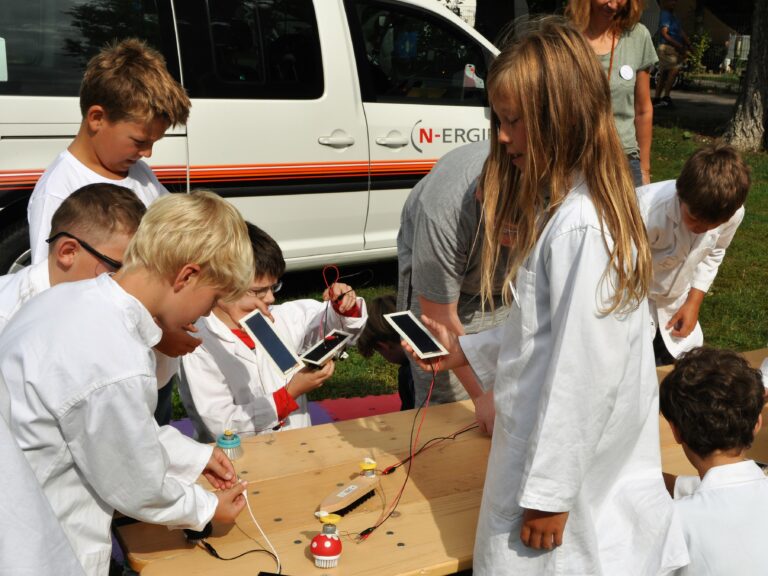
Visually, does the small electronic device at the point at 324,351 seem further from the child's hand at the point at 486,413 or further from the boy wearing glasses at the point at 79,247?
the boy wearing glasses at the point at 79,247

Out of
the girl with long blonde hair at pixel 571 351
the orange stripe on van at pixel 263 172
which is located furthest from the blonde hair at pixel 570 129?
the orange stripe on van at pixel 263 172

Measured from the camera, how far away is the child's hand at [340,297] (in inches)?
136

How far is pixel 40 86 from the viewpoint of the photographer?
15.6 feet

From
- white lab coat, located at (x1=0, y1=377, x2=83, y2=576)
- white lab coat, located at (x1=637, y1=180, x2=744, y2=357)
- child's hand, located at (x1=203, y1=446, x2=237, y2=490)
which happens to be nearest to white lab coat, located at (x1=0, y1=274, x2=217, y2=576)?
child's hand, located at (x1=203, y1=446, x2=237, y2=490)

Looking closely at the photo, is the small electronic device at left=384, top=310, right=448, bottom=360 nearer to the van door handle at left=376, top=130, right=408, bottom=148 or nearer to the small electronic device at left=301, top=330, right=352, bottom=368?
the small electronic device at left=301, top=330, right=352, bottom=368

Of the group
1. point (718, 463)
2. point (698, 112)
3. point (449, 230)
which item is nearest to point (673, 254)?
point (449, 230)

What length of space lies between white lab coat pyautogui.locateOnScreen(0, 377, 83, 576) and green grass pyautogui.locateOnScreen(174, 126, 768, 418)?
134 inches

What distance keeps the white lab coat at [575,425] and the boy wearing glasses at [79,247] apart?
3.73 feet

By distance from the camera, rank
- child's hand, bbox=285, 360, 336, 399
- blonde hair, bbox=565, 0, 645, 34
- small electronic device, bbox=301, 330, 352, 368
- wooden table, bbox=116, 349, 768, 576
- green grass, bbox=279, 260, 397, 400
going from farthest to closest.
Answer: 1. green grass, bbox=279, 260, 397, 400
2. blonde hair, bbox=565, 0, 645, 34
3. child's hand, bbox=285, 360, 336, 399
4. small electronic device, bbox=301, 330, 352, 368
5. wooden table, bbox=116, 349, 768, 576

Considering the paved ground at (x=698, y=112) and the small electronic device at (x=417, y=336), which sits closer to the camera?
the small electronic device at (x=417, y=336)

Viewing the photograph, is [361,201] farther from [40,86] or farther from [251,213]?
[40,86]

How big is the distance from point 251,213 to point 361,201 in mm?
852

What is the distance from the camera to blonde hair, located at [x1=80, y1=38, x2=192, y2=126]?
3162 millimetres

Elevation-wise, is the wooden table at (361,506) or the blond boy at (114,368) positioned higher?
the blond boy at (114,368)
